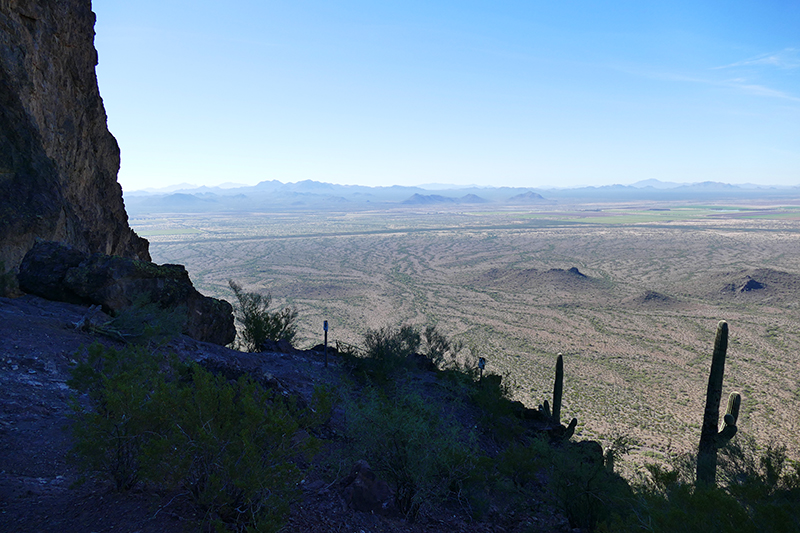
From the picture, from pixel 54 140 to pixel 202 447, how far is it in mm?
14096

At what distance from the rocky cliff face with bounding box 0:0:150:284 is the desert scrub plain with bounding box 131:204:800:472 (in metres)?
15.3

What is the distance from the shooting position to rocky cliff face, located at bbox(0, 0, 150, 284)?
11133mm

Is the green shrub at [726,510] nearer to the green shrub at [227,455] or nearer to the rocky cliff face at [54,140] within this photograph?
the green shrub at [227,455]

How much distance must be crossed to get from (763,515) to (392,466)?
12.3 feet

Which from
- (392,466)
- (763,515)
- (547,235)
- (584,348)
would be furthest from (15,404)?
(547,235)

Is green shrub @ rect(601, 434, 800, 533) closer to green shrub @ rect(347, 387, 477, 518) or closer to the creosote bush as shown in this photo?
green shrub @ rect(347, 387, 477, 518)

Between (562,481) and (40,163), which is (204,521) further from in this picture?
(40,163)

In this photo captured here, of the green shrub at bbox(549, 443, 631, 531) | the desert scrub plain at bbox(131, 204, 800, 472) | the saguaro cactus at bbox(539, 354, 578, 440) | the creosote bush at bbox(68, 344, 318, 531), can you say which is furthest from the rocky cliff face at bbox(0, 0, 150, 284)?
the desert scrub plain at bbox(131, 204, 800, 472)

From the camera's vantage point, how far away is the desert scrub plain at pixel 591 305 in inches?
786

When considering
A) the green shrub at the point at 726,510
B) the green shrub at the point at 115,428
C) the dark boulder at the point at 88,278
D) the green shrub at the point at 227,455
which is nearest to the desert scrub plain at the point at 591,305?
the green shrub at the point at 726,510

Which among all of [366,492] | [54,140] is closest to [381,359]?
[366,492]

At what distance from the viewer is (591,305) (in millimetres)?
40406

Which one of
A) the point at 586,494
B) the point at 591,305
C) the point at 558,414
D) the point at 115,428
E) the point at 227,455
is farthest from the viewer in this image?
the point at 591,305

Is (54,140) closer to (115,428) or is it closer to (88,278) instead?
(88,278)
